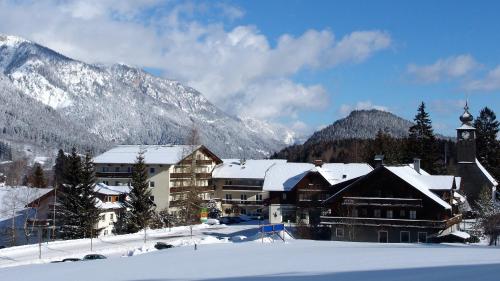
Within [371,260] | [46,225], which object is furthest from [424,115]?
[371,260]

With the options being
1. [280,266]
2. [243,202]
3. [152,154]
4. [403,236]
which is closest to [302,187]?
[243,202]

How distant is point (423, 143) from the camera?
8988 cm

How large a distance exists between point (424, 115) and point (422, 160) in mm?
8659

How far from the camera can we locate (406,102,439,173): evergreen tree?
8888 cm

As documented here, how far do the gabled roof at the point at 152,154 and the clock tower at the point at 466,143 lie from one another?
36.2m

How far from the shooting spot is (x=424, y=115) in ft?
307

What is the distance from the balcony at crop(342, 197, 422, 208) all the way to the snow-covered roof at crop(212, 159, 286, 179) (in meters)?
38.1

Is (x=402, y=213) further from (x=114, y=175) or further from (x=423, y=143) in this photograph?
(x=114, y=175)

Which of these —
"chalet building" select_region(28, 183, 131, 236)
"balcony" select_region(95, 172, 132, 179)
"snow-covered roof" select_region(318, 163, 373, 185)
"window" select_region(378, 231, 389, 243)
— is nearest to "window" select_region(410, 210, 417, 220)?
"window" select_region(378, 231, 389, 243)

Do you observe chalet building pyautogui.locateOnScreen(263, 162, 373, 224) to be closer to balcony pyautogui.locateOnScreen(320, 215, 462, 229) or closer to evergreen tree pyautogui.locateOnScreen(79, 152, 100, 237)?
balcony pyautogui.locateOnScreen(320, 215, 462, 229)

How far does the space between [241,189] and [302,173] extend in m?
17.4

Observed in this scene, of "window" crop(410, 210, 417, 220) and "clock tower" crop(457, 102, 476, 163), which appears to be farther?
"clock tower" crop(457, 102, 476, 163)

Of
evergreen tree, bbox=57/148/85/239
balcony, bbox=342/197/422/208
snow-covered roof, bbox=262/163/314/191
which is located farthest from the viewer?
snow-covered roof, bbox=262/163/314/191

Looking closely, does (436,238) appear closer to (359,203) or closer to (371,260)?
(359,203)
